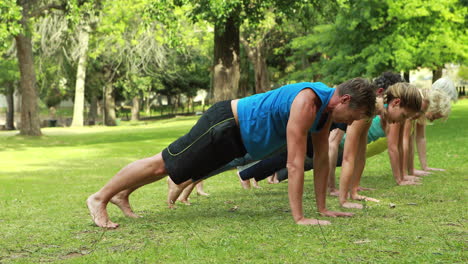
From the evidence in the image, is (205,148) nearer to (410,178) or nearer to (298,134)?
(298,134)

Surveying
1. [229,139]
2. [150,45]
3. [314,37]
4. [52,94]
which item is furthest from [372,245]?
[52,94]

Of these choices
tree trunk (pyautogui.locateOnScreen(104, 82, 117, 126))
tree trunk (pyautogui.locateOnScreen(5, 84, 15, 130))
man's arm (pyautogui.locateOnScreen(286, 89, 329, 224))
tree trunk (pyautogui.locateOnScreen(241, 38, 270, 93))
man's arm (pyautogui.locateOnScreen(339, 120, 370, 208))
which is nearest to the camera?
man's arm (pyautogui.locateOnScreen(286, 89, 329, 224))

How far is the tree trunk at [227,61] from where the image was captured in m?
21.2

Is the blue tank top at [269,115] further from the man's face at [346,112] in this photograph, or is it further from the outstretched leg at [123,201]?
the outstretched leg at [123,201]

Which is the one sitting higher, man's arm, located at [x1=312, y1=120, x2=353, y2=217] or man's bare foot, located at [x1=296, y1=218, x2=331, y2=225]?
man's arm, located at [x1=312, y1=120, x2=353, y2=217]

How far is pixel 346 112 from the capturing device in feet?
17.7

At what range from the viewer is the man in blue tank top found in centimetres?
535

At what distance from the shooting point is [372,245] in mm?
4477

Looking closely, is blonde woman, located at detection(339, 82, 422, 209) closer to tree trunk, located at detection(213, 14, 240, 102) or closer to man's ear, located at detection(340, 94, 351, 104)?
man's ear, located at detection(340, 94, 351, 104)

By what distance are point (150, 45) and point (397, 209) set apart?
3800cm

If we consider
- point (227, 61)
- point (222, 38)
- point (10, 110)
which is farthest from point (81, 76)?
point (222, 38)

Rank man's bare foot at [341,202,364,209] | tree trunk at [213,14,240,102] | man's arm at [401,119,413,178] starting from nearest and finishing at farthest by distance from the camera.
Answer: man's bare foot at [341,202,364,209] < man's arm at [401,119,413,178] < tree trunk at [213,14,240,102]

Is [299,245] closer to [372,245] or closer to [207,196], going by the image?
[372,245]

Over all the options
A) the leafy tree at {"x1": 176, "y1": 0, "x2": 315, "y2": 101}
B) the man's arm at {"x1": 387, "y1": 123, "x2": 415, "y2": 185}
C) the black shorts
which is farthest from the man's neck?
the leafy tree at {"x1": 176, "y1": 0, "x2": 315, "y2": 101}
